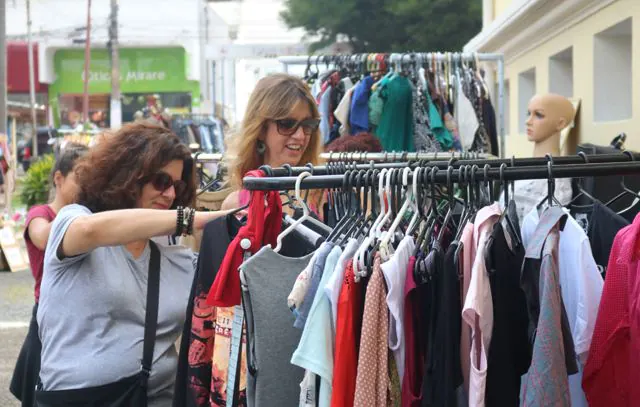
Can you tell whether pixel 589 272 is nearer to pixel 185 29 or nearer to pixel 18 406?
pixel 18 406

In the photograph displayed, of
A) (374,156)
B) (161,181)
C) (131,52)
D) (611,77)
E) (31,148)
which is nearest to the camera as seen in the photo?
(161,181)

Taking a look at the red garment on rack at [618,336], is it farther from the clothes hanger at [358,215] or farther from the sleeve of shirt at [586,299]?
the clothes hanger at [358,215]

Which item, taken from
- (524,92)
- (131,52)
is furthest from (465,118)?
(131,52)

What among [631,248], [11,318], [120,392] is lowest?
[11,318]

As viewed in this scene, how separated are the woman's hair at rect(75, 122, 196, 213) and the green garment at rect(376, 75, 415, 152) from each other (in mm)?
3348

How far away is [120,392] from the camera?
3281 mm

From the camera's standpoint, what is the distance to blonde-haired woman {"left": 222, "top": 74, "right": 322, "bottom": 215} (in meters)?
3.96

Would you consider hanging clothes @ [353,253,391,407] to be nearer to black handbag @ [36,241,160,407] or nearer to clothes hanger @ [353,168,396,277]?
clothes hanger @ [353,168,396,277]

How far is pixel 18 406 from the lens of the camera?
6.71 meters

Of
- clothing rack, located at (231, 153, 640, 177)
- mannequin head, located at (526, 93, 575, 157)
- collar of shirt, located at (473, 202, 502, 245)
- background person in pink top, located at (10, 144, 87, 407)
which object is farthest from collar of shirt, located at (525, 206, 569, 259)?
mannequin head, located at (526, 93, 575, 157)

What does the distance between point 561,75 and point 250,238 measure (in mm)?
7111

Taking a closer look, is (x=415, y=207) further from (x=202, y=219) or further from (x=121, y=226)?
(x=121, y=226)

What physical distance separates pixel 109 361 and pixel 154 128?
89 centimetres

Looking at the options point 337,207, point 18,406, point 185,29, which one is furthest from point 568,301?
point 185,29
